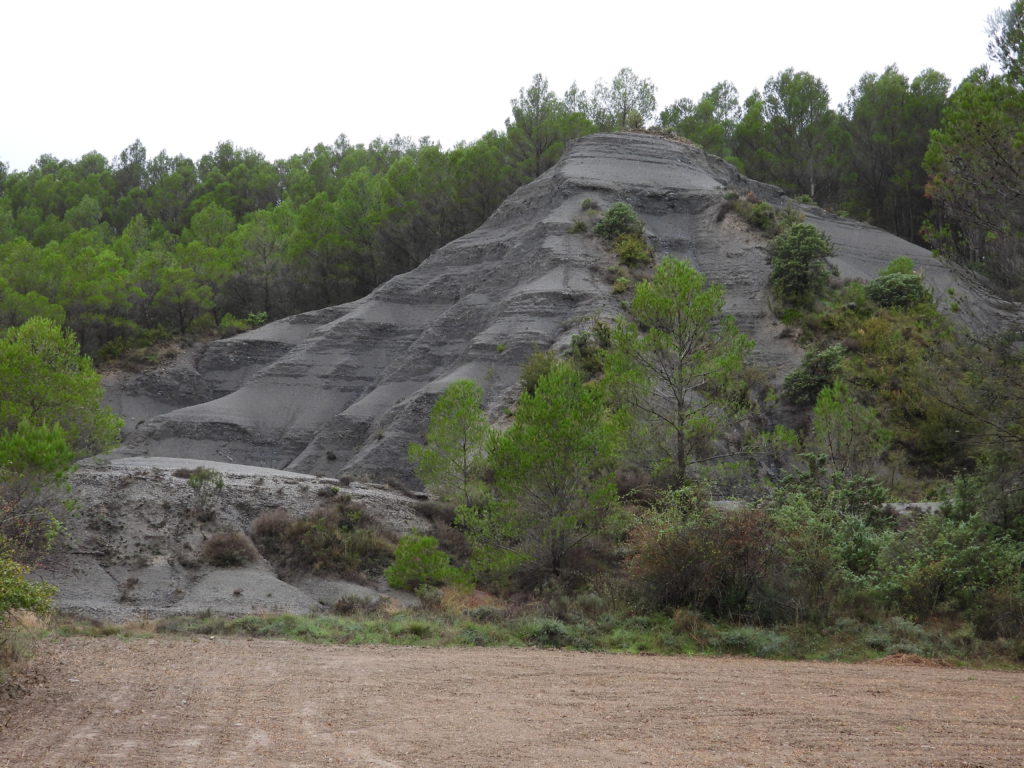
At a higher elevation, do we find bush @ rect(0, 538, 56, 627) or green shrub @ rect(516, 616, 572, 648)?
bush @ rect(0, 538, 56, 627)

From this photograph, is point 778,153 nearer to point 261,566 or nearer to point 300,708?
point 261,566

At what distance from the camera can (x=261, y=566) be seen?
87.7 feet

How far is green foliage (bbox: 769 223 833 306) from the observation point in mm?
45688

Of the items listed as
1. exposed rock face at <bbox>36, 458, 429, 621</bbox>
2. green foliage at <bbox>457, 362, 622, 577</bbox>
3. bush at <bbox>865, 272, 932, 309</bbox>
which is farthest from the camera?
bush at <bbox>865, 272, 932, 309</bbox>

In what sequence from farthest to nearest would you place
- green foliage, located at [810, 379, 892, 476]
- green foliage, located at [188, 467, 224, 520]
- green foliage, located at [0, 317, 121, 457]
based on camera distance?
green foliage, located at [0, 317, 121, 457]
green foliage, located at [810, 379, 892, 476]
green foliage, located at [188, 467, 224, 520]

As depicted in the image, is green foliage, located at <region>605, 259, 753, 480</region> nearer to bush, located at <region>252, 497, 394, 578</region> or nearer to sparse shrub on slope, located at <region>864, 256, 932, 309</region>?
bush, located at <region>252, 497, 394, 578</region>

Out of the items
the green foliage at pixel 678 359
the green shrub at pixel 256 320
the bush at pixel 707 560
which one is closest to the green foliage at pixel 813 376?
the green foliage at pixel 678 359

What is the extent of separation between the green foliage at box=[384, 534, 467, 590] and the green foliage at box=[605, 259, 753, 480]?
7859 millimetres

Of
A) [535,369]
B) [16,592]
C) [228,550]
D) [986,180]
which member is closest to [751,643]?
[986,180]

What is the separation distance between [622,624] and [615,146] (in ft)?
169

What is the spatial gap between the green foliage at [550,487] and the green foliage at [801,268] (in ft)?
83.5

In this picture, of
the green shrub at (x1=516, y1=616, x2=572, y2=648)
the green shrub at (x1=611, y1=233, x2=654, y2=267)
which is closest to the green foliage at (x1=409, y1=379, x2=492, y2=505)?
the green shrub at (x1=516, y1=616, x2=572, y2=648)

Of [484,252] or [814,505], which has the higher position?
[484,252]

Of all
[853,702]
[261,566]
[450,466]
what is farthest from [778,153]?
[853,702]
